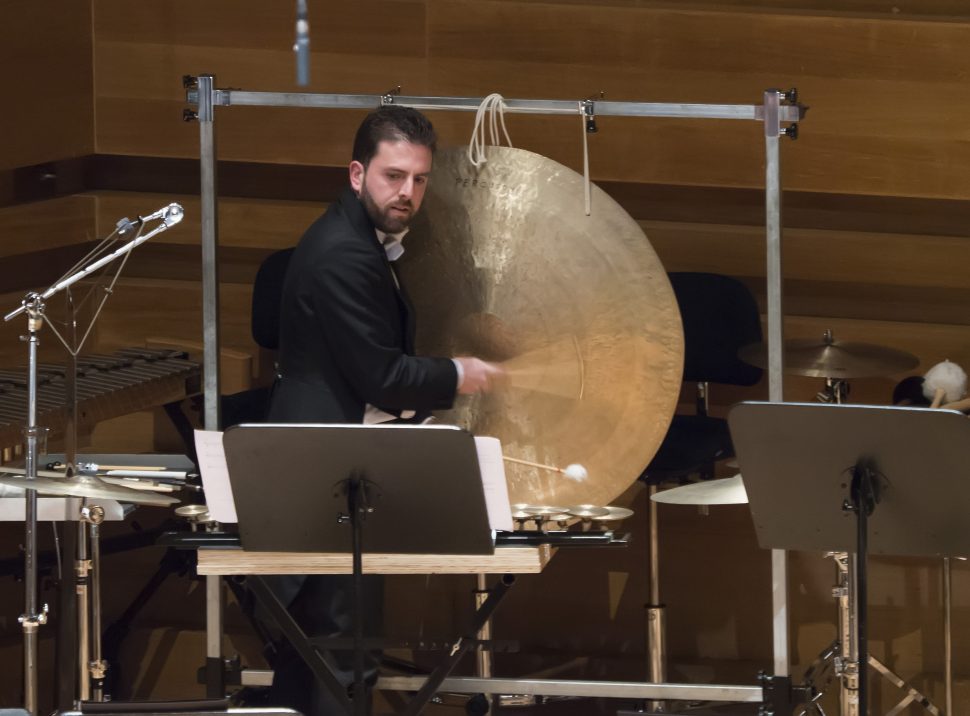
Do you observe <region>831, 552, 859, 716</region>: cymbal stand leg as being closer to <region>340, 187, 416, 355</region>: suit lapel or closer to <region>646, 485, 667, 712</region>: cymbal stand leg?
<region>646, 485, 667, 712</region>: cymbal stand leg

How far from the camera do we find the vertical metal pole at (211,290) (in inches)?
154

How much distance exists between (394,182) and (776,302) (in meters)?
0.94

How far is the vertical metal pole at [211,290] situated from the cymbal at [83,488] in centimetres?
36

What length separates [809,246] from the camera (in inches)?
207

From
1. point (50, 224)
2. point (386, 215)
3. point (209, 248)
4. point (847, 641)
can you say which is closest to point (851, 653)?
point (847, 641)

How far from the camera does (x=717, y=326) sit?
16.4 feet

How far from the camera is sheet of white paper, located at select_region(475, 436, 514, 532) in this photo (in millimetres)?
3066

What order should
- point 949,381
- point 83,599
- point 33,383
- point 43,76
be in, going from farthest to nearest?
1. point 43,76
2. point 949,381
3. point 83,599
4. point 33,383

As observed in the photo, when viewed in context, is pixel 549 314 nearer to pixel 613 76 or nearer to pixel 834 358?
pixel 834 358

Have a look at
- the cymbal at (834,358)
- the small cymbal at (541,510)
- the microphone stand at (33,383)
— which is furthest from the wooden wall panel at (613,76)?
the small cymbal at (541,510)

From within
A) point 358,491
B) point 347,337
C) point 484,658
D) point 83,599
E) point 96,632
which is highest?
point 347,337

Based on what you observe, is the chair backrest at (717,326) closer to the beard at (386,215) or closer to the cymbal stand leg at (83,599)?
the beard at (386,215)

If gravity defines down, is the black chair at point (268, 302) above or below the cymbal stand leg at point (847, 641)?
above

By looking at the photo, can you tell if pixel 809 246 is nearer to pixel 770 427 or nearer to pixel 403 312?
pixel 403 312
